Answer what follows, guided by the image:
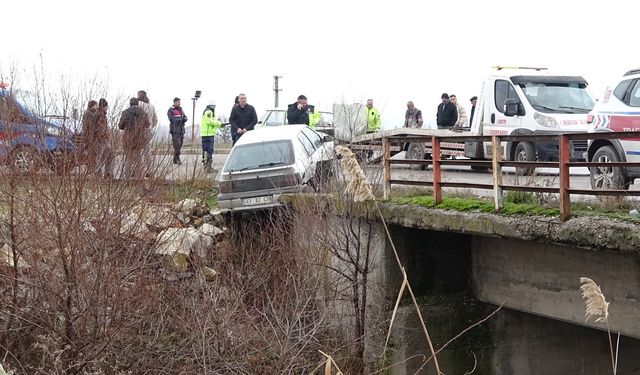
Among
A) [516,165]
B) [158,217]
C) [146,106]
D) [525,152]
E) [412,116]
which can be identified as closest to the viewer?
[516,165]

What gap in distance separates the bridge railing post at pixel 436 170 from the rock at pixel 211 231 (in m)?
5.15

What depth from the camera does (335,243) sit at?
12.5 meters

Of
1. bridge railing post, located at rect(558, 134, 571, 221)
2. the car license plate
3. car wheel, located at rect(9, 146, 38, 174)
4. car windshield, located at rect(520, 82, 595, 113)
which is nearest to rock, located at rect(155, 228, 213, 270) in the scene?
the car license plate

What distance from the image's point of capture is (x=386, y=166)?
37.9 ft

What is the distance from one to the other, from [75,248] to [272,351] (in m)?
2.89

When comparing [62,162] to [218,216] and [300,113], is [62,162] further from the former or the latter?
[300,113]

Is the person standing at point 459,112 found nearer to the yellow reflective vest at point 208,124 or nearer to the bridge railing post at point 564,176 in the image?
the yellow reflective vest at point 208,124

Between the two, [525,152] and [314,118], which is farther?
[314,118]

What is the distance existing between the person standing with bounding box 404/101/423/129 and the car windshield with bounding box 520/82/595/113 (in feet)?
19.7

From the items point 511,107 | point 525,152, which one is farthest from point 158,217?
point 511,107

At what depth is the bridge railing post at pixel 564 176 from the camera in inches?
313

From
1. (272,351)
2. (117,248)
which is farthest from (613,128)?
(117,248)

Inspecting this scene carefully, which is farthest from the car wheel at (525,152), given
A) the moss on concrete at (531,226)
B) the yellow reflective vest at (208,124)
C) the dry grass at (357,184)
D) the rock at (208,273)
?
the dry grass at (357,184)

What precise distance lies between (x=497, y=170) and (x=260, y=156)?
244 inches
